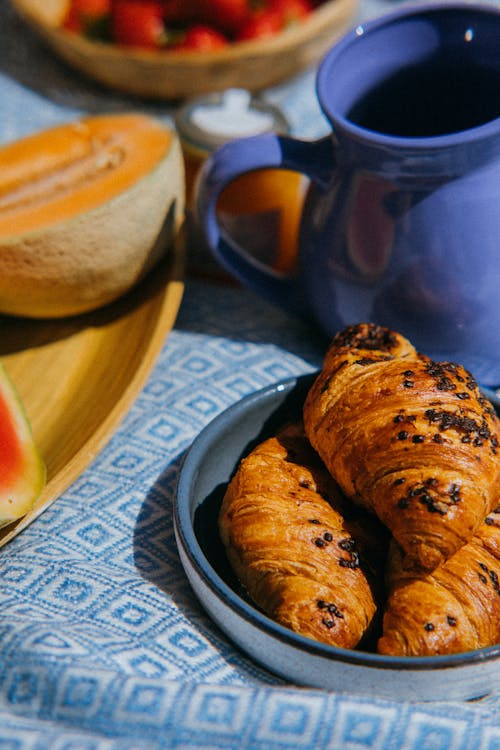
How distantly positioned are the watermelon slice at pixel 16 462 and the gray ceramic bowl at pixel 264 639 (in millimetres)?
132

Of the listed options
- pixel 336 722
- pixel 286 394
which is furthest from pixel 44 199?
pixel 336 722

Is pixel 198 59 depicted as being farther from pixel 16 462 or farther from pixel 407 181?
pixel 16 462

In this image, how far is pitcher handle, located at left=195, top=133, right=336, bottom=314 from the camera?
828 mm

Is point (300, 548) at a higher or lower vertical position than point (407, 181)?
lower

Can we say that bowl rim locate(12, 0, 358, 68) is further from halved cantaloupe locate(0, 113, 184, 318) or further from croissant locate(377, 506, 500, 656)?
croissant locate(377, 506, 500, 656)

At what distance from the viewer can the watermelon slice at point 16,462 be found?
69 cm

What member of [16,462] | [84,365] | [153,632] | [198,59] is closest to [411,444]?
[153,632]

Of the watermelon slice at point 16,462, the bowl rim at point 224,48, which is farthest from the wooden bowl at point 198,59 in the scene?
the watermelon slice at point 16,462

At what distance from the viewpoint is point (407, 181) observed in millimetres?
763

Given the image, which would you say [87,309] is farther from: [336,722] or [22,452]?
[336,722]

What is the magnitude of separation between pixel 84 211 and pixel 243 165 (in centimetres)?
18

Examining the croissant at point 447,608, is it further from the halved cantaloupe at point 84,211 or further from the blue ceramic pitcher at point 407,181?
the halved cantaloupe at point 84,211

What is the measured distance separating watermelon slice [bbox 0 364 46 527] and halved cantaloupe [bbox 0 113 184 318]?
0.44 ft

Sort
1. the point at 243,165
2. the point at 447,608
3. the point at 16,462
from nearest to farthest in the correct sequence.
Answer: the point at 447,608 → the point at 16,462 → the point at 243,165
